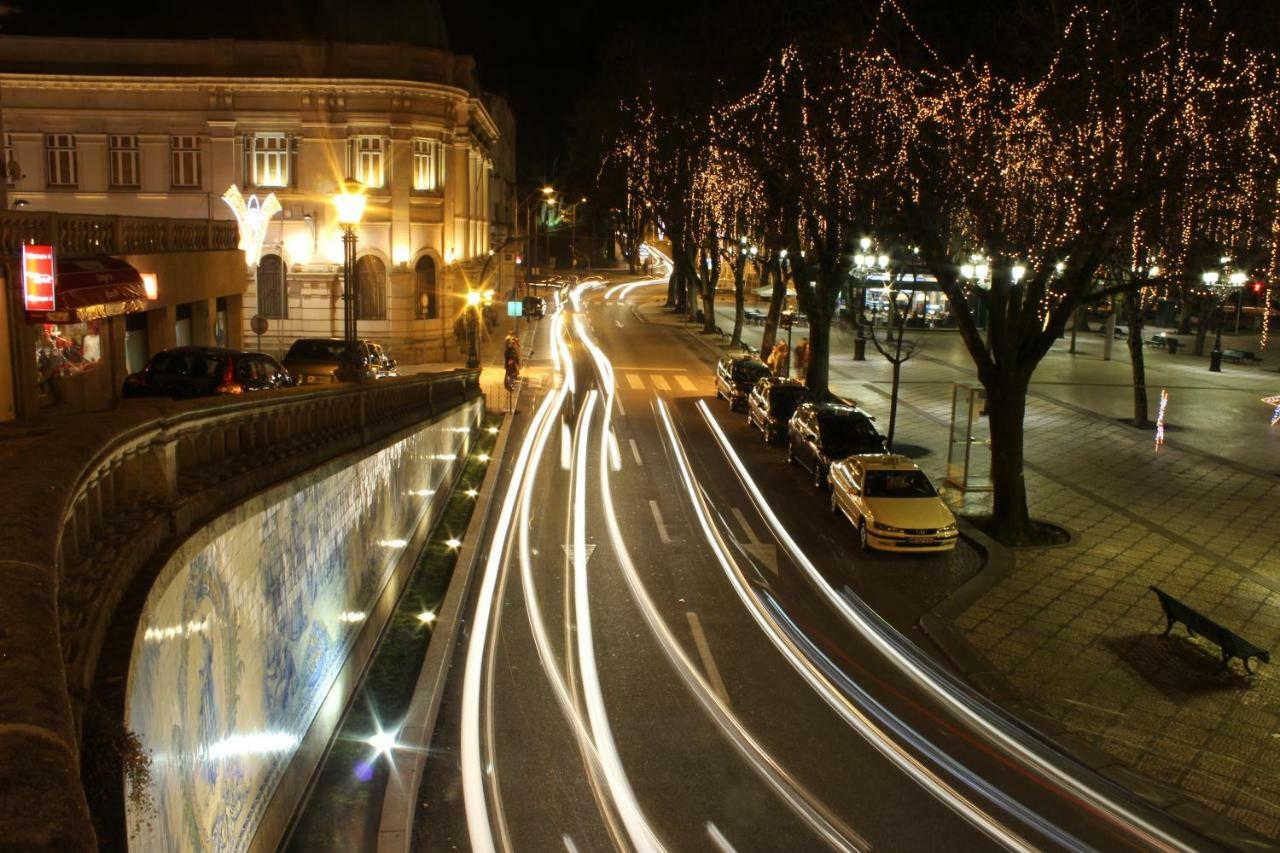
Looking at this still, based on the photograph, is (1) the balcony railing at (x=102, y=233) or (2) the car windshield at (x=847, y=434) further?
(2) the car windshield at (x=847, y=434)

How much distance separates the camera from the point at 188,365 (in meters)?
19.1

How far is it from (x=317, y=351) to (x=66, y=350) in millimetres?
9979

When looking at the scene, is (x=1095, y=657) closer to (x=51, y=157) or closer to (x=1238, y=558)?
(x=1238, y=558)

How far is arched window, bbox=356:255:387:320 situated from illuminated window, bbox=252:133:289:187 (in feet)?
14.2

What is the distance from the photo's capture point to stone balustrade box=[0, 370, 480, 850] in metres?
3.34

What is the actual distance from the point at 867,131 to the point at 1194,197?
878 cm

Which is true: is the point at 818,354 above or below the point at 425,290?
below

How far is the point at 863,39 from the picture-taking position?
26438 millimetres

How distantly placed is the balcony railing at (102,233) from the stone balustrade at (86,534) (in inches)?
260

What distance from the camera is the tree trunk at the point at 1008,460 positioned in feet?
63.7

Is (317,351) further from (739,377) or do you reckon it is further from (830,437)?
(830,437)

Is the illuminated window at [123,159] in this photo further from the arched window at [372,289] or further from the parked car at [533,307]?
the parked car at [533,307]

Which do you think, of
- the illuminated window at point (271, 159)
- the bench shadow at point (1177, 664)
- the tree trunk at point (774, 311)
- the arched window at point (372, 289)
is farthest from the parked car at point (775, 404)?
the illuminated window at point (271, 159)

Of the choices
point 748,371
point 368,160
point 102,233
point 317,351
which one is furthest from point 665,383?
point 102,233
